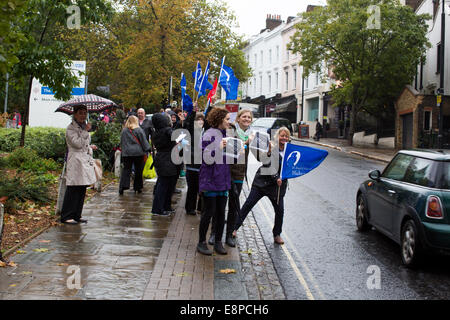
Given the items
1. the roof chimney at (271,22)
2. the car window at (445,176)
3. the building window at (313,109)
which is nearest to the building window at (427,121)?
the building window at (313,109)

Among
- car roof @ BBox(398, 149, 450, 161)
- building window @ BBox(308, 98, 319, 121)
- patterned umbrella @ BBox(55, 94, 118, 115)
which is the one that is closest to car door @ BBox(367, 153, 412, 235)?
car roof @ BBox(398, 149, 450, 161)

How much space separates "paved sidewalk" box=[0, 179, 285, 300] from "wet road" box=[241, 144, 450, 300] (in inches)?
12.5

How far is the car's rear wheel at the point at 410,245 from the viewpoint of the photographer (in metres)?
6.14

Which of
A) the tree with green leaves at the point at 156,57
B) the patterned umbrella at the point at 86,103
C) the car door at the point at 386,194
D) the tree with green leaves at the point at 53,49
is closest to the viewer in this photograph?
the car door at the point at 386,194

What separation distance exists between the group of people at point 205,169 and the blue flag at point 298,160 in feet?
0.51

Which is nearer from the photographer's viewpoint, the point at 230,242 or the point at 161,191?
the point at 230,242

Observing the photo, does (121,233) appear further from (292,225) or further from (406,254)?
(406,254)

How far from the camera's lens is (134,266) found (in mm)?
5758

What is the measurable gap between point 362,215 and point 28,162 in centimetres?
802

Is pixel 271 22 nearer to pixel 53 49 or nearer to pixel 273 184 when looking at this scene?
pixel 53 49

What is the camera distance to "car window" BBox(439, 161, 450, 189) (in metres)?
6.20

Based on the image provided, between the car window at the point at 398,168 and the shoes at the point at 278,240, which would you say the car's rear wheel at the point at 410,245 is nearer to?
the car window at the point at 398,168

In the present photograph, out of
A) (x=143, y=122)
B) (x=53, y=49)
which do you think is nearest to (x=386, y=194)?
(x=143, y=122)

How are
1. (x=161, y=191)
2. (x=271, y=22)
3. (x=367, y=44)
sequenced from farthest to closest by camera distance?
(x=271, y=22)
(x=367, y=44)
(x=161, y=191)
